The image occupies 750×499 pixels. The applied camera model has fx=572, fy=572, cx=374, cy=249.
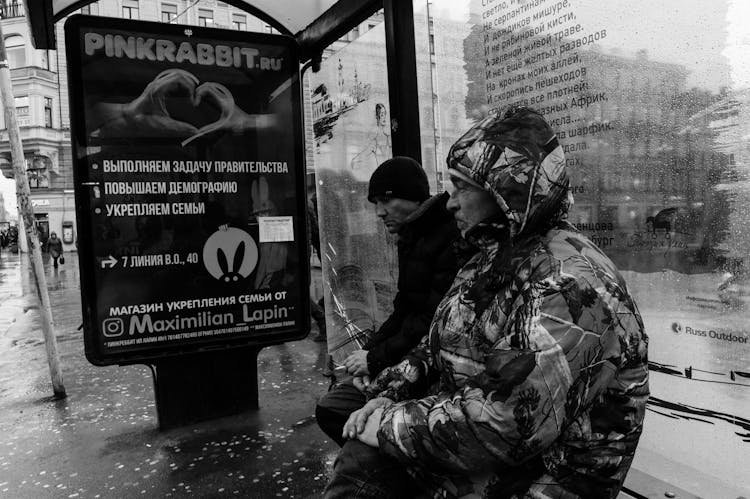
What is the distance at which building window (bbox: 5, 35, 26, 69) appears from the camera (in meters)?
32.2

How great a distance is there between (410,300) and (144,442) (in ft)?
6.97

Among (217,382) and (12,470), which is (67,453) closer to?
(12,470)

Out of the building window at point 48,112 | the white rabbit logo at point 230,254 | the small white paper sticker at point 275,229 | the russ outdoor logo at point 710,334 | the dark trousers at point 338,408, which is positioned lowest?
the dark trousers at point 338,408

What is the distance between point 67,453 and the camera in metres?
3.39

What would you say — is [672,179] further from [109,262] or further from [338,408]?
[109,262]

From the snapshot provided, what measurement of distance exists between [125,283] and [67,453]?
3.45 feet

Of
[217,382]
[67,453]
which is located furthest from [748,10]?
[67,453]

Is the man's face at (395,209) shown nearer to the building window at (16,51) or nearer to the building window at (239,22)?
the building window at (239,22)

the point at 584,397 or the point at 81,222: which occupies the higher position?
the point at 81,222

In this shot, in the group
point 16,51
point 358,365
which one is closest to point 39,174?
point 16,51

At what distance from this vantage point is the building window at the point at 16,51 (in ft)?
106

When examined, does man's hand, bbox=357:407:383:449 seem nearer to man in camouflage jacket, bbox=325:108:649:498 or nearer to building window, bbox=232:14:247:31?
man in camouflage jacket, bbox=325:108:649:498

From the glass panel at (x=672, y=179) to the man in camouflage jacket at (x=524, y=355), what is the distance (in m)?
0.74

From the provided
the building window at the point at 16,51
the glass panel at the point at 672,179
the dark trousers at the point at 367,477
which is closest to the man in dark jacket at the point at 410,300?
the glass panel at the point at 672,179
